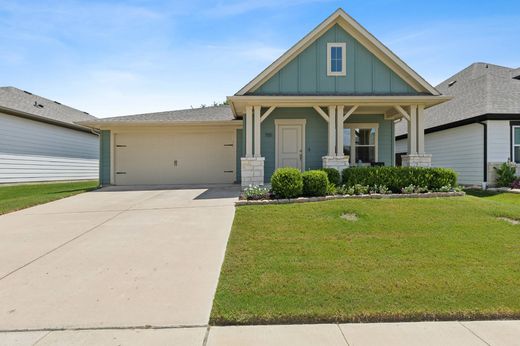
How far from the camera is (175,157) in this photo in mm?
14172

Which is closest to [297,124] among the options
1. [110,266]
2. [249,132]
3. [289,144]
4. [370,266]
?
[289,144]

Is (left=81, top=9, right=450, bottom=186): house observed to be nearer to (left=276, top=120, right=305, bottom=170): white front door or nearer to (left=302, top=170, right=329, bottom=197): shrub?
(left=276, top=120, right=305, bottom=170): white front door

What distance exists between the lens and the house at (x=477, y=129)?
1265cm

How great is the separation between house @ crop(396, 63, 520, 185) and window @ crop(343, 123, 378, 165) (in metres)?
4.84

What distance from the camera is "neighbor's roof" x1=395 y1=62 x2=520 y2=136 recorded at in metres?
13.1

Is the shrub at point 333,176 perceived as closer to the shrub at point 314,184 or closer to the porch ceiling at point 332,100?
the shrub at point 314,184

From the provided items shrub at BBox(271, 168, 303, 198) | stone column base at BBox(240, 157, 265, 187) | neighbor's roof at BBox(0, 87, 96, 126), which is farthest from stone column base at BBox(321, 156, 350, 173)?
neighbor's roof at BBox(0, 87, 96, 126)

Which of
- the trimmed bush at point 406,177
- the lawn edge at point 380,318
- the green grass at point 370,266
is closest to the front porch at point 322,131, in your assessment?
the trimmed bush at point 406,177

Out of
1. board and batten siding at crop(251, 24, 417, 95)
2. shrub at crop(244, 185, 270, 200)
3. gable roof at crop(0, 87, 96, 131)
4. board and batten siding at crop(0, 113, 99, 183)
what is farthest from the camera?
gable roof at crop(0, 87, 96, 131)

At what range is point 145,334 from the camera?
108 inches

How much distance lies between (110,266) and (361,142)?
1083 centimetres

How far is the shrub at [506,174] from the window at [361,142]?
531 cm

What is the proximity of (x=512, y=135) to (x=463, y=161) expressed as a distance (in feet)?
6.87

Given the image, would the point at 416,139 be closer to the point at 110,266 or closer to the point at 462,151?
the point at 462,151
